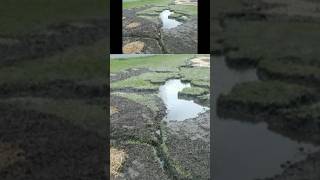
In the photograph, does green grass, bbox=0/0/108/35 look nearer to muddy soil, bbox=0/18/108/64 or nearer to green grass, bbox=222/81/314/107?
muddy soil, bbox=0/18/108/64

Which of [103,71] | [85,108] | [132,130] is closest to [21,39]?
[103,71]

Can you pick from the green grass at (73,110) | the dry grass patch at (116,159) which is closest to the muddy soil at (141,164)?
the dry grass patch at (116,159)

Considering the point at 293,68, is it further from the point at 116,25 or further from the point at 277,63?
the point at 116,25

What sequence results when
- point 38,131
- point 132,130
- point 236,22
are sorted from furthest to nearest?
point 236,22 → point 132,130 → point 38,131

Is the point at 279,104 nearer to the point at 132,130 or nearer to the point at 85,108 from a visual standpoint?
the point at 132,130

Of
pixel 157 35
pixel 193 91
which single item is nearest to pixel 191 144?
pixel 193 91

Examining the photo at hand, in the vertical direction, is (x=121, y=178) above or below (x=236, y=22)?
below

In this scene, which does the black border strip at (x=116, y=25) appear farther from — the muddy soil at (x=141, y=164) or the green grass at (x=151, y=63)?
the green grass at (x=151, y=63)
